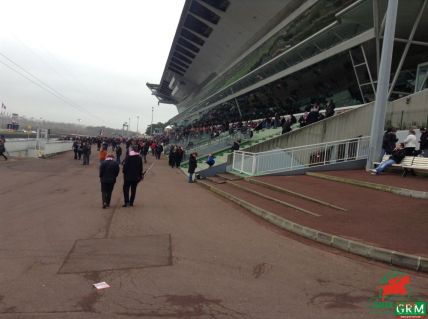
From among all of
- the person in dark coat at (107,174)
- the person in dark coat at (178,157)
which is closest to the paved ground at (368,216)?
the person in dark coat at (107,174)

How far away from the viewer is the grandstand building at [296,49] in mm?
21234

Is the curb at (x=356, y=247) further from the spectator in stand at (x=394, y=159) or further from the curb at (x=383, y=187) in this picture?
the spectator in stand at (x=394, y=159)

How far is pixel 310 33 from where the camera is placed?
1070 inches

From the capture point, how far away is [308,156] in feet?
50.2

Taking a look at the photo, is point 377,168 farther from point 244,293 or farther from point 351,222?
point 244,293

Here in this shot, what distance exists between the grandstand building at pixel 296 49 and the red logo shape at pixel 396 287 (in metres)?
16.8

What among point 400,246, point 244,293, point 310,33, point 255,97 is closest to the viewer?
point 244,293

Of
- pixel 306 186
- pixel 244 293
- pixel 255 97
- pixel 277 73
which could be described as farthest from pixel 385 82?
pixel 255 97

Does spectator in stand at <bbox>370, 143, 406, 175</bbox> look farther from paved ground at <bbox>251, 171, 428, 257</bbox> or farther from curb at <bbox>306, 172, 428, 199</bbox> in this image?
curb at <bbox>306, 172, 428, 199</bbox>

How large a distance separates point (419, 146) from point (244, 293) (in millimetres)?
11942

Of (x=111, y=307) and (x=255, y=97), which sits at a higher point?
(x=255, y=97)

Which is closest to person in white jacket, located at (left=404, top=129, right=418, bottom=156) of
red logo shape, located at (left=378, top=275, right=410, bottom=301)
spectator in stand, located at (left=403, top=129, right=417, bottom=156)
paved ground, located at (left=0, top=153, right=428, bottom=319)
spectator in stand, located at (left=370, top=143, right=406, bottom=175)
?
spectator in stand, located at (left=403, top=129, right=417, bottom=156)

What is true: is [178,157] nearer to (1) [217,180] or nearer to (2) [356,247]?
(1) [217,180]

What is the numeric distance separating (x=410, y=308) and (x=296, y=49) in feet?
84.3
